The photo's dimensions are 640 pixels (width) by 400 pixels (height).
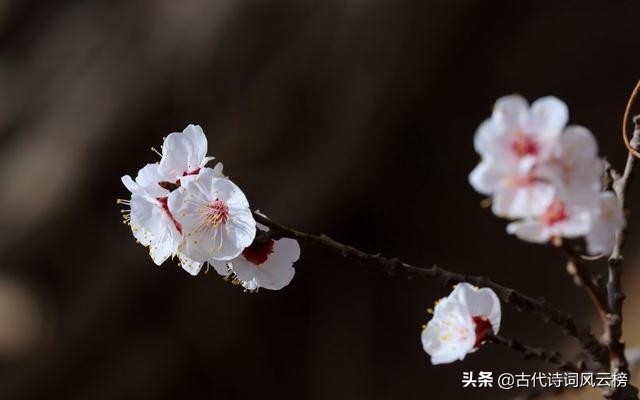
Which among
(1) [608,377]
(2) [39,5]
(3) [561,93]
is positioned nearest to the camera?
(1) [608,377]

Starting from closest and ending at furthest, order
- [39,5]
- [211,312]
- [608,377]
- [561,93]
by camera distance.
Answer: [608,377], [561,93], [211,312], [39,5]

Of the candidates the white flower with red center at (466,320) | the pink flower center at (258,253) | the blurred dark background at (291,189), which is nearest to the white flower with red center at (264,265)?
the pink flower center at (258,253)

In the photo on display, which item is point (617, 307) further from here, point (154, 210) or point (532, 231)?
point (154, 210)

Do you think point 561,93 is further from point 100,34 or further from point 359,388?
point 100,34

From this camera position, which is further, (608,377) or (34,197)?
(34,197)

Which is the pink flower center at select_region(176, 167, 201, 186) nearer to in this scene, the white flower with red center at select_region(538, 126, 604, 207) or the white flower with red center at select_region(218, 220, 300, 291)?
the white flower with red center at select_region(218, 220, 300, 291)

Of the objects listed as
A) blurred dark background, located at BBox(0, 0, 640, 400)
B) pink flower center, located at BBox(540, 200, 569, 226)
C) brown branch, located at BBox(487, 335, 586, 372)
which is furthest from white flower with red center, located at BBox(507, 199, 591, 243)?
blurred dark background, located at BBox(0, 0, 640, 400)

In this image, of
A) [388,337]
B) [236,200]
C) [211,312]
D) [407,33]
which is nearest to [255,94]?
[407,33]
